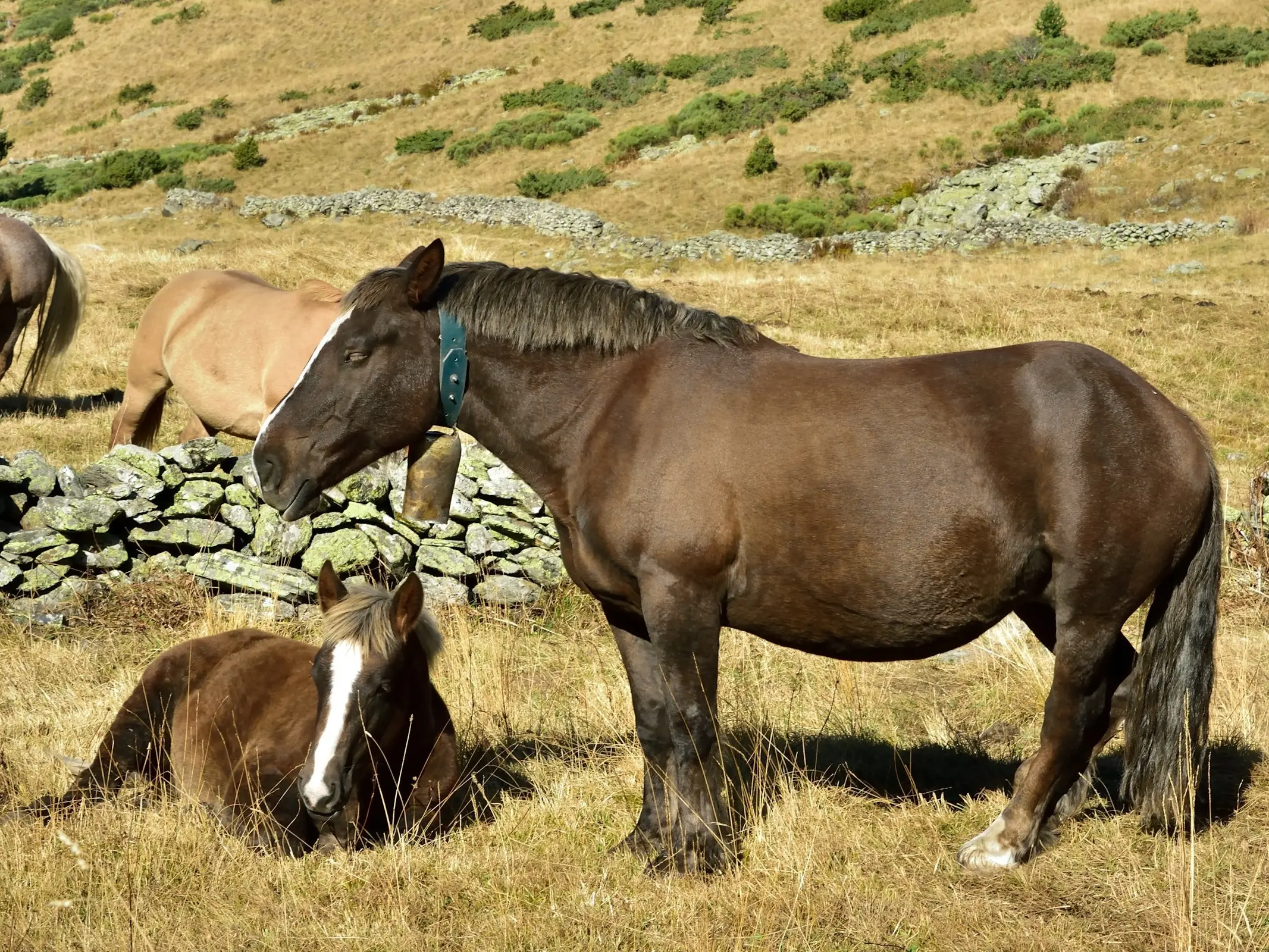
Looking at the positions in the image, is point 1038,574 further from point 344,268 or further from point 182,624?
point 344,268

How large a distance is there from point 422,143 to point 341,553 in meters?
37.9

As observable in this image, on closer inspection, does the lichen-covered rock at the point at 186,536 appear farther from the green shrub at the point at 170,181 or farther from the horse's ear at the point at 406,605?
the green shrub at the point at 170,181

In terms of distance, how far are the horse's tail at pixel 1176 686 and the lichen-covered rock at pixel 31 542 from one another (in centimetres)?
649

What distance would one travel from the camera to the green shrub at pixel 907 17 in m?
46.1

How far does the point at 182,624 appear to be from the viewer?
6.98m

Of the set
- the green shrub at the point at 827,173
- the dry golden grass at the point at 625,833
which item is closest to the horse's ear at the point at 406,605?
the dry golden grass at the point at 625,833

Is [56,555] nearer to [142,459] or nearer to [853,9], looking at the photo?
[142,459]

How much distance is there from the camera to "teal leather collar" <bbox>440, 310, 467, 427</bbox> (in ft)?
13.0

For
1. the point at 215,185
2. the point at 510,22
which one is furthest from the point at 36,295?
the point at 510,22

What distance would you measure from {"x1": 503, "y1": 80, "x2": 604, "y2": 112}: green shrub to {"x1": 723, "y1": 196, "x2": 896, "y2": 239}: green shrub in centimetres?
1694

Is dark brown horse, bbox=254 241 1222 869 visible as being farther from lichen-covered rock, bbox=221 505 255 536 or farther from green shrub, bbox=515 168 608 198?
green shrub, bbox=515 168 608 198

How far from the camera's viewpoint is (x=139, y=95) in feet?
186

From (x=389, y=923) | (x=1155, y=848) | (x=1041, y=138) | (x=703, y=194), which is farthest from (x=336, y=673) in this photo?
(x=1041, y=138)

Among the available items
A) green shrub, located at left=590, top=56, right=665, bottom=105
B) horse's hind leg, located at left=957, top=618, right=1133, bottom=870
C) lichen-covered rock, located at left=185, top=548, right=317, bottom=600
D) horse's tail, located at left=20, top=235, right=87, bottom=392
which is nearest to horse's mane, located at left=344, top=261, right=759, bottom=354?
horse's hind leg, located at left=957, top=618, right=1133, bottom=870
